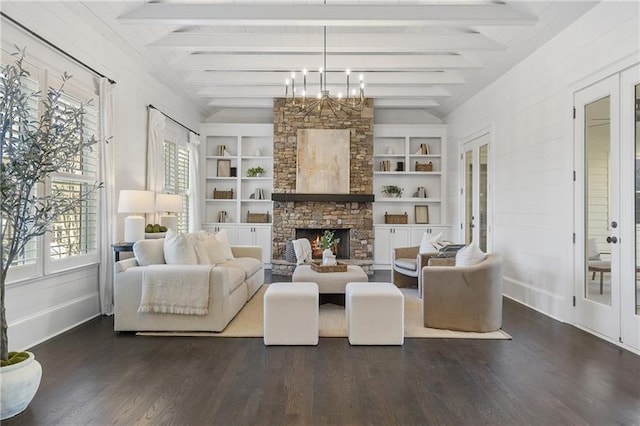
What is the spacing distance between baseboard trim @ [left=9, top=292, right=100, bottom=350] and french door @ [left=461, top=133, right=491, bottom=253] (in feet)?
17.8

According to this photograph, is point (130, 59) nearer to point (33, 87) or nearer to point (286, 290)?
point (33, 87)

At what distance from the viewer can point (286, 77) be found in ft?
21.6

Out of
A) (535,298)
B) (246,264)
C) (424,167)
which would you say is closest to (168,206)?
(246,264)

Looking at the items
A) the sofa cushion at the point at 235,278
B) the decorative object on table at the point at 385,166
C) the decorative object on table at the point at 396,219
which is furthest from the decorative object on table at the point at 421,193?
the sofa cushion at the point at 235,278

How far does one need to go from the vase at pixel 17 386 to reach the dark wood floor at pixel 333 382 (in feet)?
0.21

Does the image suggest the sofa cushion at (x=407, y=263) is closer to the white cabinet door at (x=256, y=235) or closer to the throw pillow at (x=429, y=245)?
the throw pillow at (x=429, y=245)

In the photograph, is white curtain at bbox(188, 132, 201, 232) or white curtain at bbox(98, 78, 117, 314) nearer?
white curtain at bbox(98, 78, 117, 314)

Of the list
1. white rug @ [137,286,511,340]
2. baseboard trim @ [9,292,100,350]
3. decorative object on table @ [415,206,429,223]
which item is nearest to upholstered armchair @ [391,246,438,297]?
white rug @ [137,286,511,340]

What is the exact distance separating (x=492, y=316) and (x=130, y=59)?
17.6 feet

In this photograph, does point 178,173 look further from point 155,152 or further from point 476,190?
point 476,190

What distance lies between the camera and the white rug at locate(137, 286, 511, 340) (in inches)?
152

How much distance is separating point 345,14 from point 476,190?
12.8 ft

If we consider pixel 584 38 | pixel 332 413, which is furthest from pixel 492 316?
pixel 584 38

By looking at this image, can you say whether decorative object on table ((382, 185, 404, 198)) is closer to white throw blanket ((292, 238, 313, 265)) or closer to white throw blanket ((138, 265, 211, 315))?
white throw blanket ((292, 238, 313, 265))
